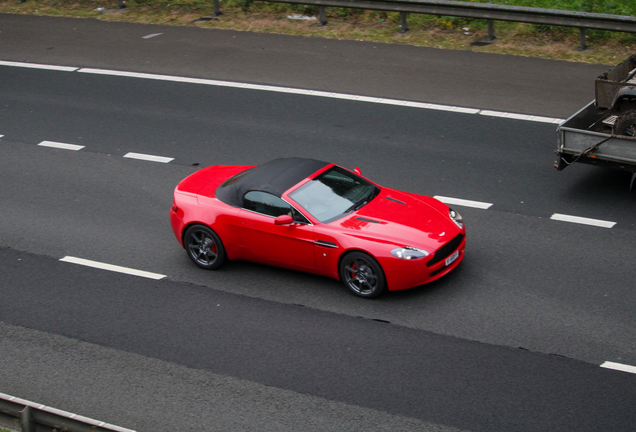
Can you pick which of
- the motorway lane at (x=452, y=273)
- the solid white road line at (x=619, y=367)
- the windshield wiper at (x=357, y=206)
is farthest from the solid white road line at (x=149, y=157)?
the solid white road line at (x=619, y=367)

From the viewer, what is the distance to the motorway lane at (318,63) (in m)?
14.3

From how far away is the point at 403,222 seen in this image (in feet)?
28.1

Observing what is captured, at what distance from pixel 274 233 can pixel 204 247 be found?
115 centimetres

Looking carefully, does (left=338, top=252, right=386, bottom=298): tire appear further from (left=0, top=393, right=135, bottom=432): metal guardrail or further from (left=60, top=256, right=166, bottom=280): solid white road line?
(left=0, top=393, right=135, bottom=432): metal guardrail

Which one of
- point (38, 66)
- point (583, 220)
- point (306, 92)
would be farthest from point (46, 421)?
point (38, 66)

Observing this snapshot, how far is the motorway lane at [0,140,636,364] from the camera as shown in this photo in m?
7.80

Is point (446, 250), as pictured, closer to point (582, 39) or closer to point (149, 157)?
point (149, 157)

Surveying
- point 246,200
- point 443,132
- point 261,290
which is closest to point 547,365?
point 261,290

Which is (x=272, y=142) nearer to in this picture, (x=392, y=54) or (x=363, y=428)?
(x=392, y=54)

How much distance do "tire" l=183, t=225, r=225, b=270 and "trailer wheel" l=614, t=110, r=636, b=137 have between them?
594cm

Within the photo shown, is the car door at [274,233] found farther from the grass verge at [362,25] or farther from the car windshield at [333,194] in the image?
the grass verge at [362,25]

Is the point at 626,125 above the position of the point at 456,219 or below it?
above

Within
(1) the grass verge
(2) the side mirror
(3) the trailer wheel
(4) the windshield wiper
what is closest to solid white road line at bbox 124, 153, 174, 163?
(2) the side mirror

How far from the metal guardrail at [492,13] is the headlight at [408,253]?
995cm
